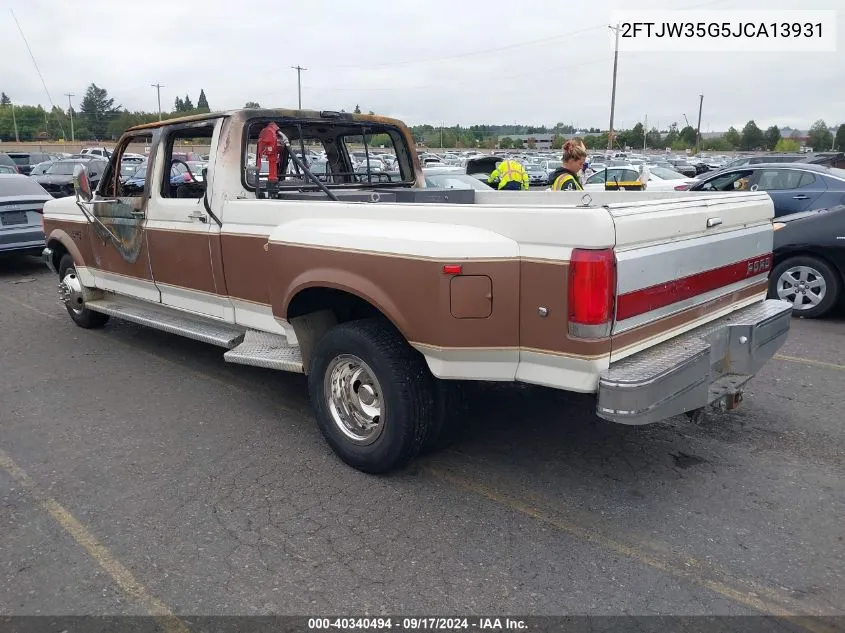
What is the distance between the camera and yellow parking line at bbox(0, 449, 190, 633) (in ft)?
9.02

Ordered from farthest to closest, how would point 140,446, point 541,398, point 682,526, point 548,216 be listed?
1. point 541,398
2. point 140,446
3. point 682,526
4. point 548,216

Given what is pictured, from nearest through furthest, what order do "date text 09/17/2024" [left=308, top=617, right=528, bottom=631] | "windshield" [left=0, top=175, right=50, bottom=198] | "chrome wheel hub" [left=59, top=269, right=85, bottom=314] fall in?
1. "date text 09/17/2024" [left=308, top=617, right=528, bottom=631]
2. "chrome wheel hub" [left=59, top=269, right=85, bottom=314]
3. "windshield" [left=0, top=175, right=50, bottom=198]

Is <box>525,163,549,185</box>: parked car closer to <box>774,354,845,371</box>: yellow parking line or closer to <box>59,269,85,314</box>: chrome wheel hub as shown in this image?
<box>774,354,845,371</box>: yellow parking line

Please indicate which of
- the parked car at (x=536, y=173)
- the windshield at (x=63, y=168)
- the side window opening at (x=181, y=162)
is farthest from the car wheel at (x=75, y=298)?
the parked car at (x=536, y=173)

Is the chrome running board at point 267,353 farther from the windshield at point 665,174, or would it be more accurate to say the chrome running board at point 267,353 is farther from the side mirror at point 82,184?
the windshield at point 665,174

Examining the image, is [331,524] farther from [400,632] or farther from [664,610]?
[664,610]

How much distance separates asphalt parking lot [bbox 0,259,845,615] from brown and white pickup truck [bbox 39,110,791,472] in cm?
39

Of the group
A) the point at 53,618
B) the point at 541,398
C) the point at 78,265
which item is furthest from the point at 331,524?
the point at 78,265

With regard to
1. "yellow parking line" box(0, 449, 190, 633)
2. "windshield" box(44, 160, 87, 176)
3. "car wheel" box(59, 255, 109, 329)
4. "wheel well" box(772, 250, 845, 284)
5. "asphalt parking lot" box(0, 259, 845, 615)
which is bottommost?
"yellow parking line" box(0, 449, 190, 633)

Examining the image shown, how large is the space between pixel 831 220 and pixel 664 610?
19.1ft

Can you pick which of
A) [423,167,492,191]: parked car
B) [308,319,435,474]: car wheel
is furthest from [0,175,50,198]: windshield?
[308,319,435,474]: car wheel

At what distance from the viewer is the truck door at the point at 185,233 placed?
4812mm

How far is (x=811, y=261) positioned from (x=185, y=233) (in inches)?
243

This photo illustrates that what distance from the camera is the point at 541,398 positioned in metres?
4.94
